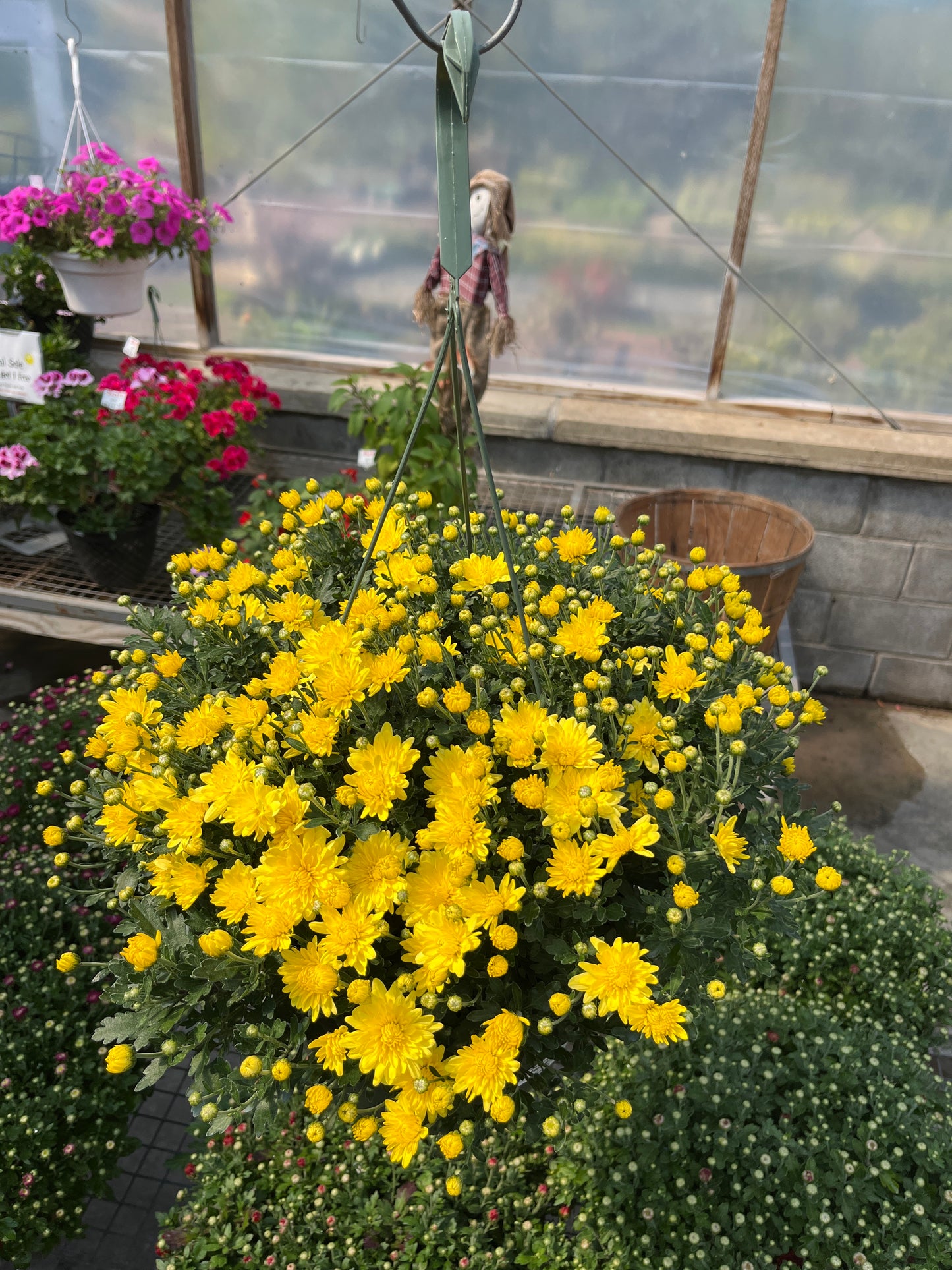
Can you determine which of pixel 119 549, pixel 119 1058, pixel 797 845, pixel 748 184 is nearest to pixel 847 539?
pixel 748 184

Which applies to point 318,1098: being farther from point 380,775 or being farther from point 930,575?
point 930,575

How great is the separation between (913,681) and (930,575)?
0.44m

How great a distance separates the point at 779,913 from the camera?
848mm

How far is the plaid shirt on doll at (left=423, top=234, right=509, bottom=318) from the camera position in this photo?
2375 mm

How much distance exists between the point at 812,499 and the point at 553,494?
35.3 inches

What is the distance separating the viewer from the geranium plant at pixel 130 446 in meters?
2.36

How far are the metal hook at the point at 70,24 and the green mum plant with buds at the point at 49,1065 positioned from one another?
2450mm

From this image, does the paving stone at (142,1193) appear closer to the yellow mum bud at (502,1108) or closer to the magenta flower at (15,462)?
the yellow mum bud at (502,1108)

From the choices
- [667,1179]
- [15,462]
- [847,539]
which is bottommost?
[667,1179]

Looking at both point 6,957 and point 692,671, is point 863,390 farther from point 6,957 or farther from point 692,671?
point 6,957

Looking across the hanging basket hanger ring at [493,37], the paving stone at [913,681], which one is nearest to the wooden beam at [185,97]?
the hanging basket hanger ring at [493,37]

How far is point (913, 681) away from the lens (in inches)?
130

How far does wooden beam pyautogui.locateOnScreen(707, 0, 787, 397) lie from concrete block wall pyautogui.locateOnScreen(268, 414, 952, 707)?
374 millimetres

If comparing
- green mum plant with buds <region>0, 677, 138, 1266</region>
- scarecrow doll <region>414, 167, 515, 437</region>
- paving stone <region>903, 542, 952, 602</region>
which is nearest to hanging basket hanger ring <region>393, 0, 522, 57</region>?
green mum plant with buds <region>0, 677, 138, 1266</region>
